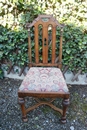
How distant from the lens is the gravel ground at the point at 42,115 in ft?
5.72

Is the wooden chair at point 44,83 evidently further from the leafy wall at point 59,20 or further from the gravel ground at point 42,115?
the leafy wall at point 59,20

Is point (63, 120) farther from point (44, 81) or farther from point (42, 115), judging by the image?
point (44, 81)

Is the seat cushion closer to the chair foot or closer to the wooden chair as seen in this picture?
the wooden chair

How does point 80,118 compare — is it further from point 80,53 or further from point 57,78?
point 80,53

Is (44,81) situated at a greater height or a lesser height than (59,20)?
lesser

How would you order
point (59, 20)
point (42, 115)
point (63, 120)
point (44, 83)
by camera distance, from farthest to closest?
1. point (59, 20)
2. point (42, 115)
3. point (63, 120)
4. point (44, 83)

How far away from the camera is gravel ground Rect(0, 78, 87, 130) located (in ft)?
5.72

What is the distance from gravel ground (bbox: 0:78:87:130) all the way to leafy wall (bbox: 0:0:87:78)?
0.45m

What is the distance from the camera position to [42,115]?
187 centimetres

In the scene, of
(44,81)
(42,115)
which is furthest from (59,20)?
(42,115)

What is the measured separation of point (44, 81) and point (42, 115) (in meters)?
0.51

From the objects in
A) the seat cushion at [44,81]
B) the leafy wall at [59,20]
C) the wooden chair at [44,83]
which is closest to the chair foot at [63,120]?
the wooden chair at [44,83]

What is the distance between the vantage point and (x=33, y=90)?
150 centimetres

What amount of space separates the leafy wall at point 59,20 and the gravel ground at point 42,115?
453 millimetres
